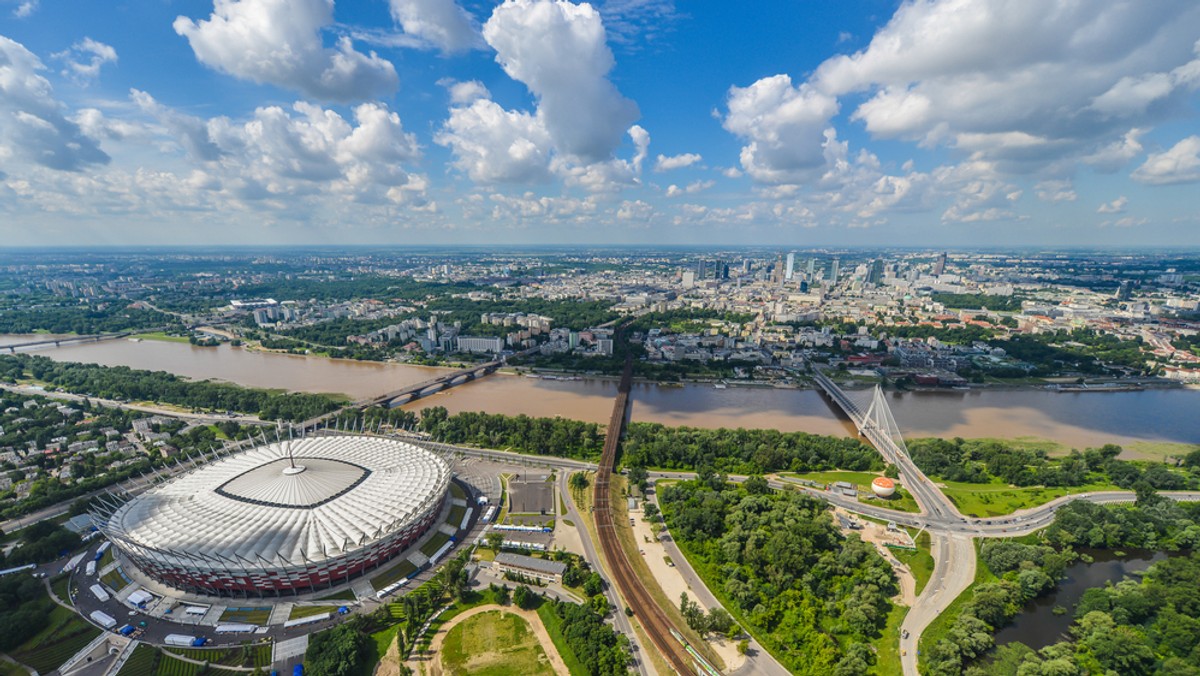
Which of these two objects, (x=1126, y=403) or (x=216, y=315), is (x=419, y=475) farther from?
(x=216, y=315)

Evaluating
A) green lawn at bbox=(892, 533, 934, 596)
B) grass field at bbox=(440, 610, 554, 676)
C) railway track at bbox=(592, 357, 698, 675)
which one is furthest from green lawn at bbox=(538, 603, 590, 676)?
green lawn at bbox=(892, 533, 934, 596)

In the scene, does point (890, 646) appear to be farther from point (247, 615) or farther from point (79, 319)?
point (79, 319)

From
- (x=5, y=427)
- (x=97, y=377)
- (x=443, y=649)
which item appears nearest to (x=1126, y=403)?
(x=443, y=649)

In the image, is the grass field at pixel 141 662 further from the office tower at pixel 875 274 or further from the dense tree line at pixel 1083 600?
the office tower at pixel 875 274

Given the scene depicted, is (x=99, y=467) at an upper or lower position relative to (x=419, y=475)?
lower

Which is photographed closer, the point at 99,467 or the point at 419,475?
the point at 419,475
